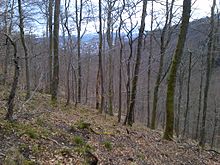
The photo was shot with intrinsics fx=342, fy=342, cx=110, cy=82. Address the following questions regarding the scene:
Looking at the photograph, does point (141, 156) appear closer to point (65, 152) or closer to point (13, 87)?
point (65, 152)

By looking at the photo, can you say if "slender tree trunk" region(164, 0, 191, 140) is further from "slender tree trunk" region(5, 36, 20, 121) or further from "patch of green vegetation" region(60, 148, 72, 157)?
"slender tree trunk" region(5, 36, 20, 121)

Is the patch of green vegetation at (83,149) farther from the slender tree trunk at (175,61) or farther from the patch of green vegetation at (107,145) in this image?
the slender tree trunk at (175,61)

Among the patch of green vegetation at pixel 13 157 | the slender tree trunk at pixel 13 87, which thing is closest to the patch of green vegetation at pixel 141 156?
the slender tree trunk at pixel 13 87

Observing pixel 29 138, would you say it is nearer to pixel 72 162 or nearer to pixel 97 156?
pixel 72 162

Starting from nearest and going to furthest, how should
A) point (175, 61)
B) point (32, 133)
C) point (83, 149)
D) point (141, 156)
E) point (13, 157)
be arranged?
point (13, 157), point (32, 133), point (83, 149), point (141, 156), point (175, 61)

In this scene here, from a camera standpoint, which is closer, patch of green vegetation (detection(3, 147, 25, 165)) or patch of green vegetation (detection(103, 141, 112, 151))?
patch of green vegetation (detection(3, 147, 25, 165))

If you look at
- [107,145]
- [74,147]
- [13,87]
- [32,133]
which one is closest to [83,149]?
[74,147]

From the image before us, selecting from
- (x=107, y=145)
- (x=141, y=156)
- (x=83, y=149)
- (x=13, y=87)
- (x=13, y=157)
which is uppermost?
(x=13, y=87)

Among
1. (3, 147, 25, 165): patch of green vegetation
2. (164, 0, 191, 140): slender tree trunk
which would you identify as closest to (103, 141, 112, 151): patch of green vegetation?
(3, 147, 25, 165): patch of green vegetation

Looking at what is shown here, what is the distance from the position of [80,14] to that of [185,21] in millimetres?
15264

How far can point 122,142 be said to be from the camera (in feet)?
40.8

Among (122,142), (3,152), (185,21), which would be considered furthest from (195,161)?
(3,152)

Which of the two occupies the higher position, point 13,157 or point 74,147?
point 13,157

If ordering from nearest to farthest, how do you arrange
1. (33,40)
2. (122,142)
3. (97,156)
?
1. (97,156)
2. (122,142)
3. (33,40)
